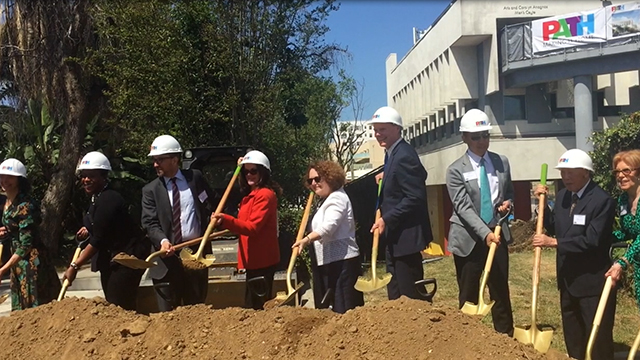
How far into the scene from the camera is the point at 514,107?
75.2 ft

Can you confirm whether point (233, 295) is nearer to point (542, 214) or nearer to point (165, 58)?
point (542, 214)

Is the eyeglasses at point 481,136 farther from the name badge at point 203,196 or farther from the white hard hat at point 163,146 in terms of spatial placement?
the white hard hat at point 163,146

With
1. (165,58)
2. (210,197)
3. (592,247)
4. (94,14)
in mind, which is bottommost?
(592,247)

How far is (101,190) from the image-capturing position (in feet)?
16.3

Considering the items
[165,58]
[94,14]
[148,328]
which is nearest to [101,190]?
[148,328]

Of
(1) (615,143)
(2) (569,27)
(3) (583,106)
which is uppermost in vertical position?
(2) (569,27)

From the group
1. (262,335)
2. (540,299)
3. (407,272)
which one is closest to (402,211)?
(407,272)

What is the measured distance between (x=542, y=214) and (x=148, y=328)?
272 cm

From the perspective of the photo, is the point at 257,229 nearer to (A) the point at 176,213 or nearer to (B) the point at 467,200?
(A) the point at 176,213

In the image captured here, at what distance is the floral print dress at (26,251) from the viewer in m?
5.26

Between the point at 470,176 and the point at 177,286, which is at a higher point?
the point at 470,176

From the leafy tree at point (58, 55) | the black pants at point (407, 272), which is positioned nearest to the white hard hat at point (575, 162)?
the black pants at point (407, 272)

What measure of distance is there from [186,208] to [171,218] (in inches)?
6.1

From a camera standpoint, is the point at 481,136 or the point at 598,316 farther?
the point at 481,136
